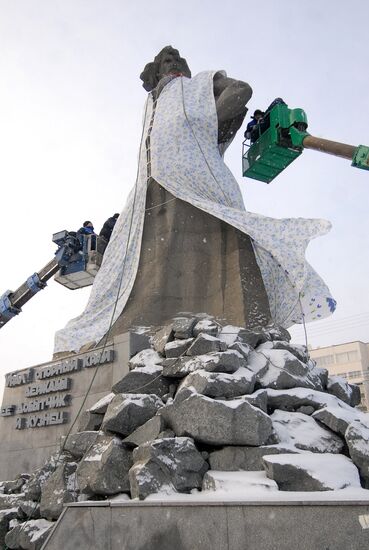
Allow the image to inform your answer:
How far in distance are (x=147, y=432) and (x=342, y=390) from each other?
3274 millimetres

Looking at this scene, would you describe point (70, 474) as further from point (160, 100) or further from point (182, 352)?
point (160, 100)

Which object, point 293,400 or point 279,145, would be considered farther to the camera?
point 279,145

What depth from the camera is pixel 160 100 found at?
12352 mm

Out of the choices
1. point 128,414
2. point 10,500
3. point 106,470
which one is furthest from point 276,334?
point 10,500

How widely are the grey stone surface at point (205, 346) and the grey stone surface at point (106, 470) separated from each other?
1.57 metres

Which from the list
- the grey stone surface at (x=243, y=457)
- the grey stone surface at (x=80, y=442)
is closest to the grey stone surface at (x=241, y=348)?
the grey stone surface at (x=243, y=457)

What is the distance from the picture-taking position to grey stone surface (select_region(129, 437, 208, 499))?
5016 mm

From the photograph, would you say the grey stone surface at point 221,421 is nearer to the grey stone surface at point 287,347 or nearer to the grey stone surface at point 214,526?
the grey stone surface at point 214,526

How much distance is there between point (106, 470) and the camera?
18.1ft

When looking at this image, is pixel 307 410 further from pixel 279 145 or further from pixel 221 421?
pixel 279 145

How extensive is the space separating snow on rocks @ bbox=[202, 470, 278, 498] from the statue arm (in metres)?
8.59

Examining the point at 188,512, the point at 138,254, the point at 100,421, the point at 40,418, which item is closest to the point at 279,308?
the point at 138,254

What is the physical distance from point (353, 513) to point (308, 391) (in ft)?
8.48

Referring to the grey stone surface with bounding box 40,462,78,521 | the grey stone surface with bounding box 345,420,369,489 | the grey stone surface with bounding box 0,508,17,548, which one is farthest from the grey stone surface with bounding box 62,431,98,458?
the grey stone surface with bounding box 345,420,369,489
